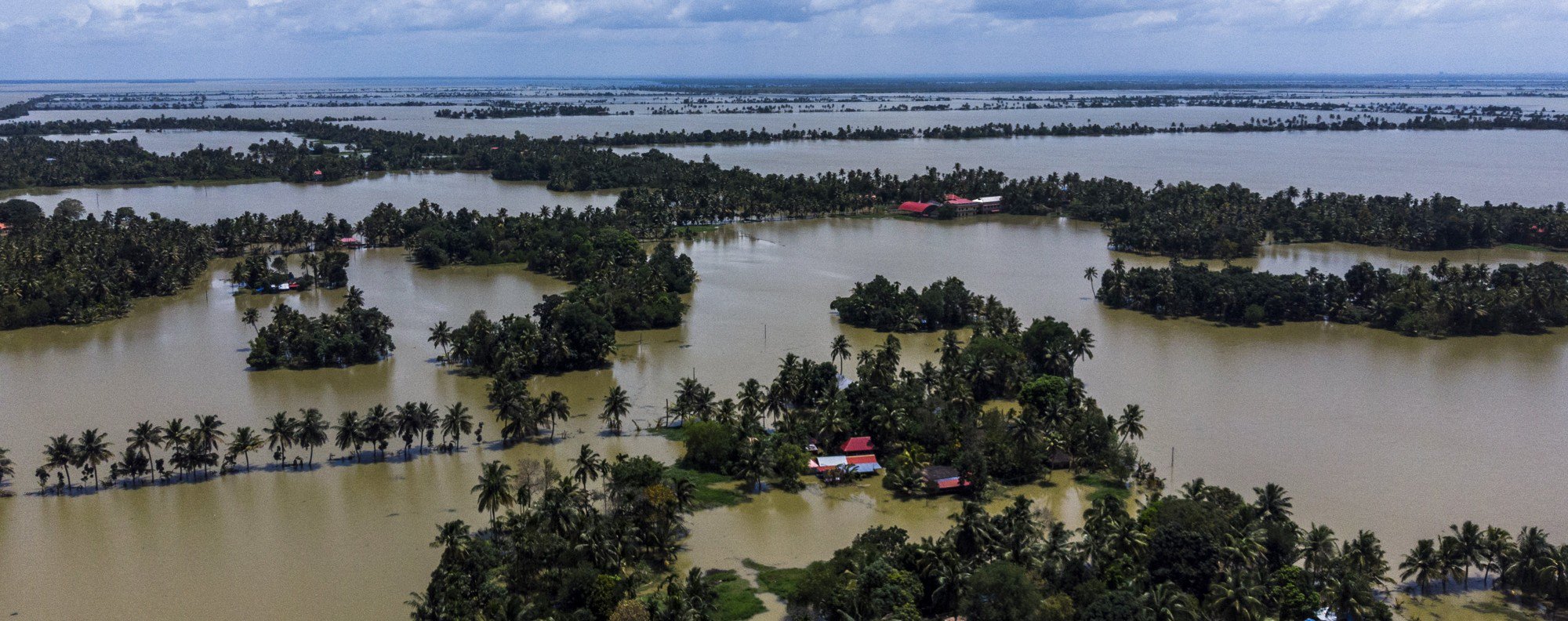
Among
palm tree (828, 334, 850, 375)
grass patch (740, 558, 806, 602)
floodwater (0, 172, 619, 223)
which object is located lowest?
grass patch (740, 558, 806, 602)

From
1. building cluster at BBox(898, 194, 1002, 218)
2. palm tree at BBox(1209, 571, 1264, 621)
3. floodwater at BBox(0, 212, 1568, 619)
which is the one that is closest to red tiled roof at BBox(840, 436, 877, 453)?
floodwater at BBox(0, 212, 1568, 619)

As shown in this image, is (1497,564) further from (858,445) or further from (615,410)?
(615,410)

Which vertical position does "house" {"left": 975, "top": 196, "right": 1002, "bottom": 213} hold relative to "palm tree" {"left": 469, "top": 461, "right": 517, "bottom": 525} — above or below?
above

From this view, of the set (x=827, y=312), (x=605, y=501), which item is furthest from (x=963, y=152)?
(x=605, y=501)

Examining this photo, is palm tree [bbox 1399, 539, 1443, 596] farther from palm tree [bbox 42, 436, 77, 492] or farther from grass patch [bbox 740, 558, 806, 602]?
palm tree [bbox 42, 436, 77, 492]

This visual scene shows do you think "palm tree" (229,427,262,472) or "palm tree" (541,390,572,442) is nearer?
"palm tree" (229,427,262,472)

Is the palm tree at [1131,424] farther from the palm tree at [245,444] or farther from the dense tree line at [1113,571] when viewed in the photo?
the palm tree at [245,444]

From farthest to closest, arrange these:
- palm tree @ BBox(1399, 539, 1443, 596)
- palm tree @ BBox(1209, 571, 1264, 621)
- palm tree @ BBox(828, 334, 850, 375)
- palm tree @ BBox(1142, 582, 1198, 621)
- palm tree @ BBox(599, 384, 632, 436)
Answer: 1. palm tree @ BBox(828, 334, 850, 375)
2. palm tree @ BBox(599, 384, 632, 436)
3. palm tree @ BBox(1399, 539, 1443, 596)
4. palm tree @ BBox(1209, 571, 1264, 621)
5. palm tree @ BBox(1142, 582, 1198, 621)

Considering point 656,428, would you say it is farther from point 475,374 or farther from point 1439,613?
point 1439,613
